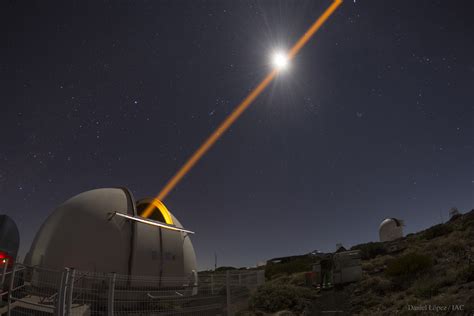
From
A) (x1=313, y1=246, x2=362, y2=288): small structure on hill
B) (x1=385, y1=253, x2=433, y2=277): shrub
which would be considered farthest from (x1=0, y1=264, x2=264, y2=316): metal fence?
(x1=385, y1=253, x2=433, y2=277): shrub

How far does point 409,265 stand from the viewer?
11.4 metres

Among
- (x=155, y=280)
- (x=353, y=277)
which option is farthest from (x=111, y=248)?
(x=353, y=277)

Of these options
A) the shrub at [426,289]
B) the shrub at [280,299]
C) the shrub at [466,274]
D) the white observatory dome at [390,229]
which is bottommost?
the shrub at [280,299]

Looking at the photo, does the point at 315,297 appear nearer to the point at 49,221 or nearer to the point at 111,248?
the point at 111,248

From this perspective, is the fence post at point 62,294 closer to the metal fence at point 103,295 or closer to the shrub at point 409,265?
the metal fence at point 103,295

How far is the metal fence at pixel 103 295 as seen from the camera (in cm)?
637

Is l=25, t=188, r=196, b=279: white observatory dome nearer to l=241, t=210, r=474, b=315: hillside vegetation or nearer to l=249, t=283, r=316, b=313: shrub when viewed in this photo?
l=249, t=283, r=316, b=313: shrub

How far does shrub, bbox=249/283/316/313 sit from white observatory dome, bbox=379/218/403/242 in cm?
2984

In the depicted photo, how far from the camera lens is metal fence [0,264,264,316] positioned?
6373 millimetres

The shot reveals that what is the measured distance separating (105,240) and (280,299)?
6.86 metres

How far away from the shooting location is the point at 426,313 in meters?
6.32

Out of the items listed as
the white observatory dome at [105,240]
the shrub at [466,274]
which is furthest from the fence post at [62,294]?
the shrub at [466,274]

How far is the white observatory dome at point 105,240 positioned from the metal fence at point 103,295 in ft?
1.31

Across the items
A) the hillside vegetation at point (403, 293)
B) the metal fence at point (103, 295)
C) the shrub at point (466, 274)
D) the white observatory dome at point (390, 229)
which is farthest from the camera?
the white observatory dome at point (390, 229)
